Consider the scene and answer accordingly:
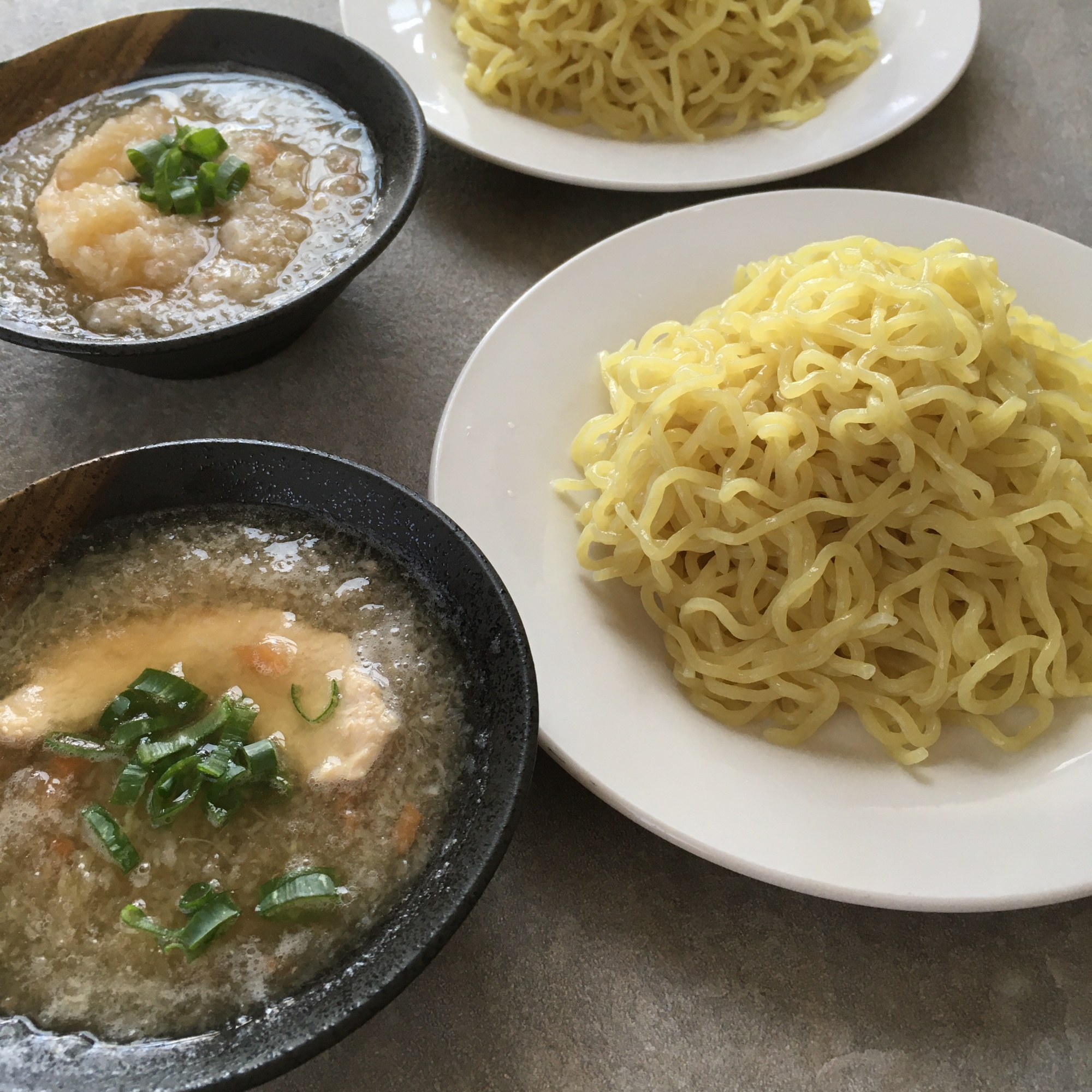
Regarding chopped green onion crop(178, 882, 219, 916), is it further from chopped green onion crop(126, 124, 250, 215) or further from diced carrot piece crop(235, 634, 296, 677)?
chopped green onion crop(126, 124, 250, 215)

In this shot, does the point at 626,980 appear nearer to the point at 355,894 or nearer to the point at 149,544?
the point at 355,894

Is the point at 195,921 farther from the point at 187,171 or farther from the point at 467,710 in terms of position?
the point at 187,171

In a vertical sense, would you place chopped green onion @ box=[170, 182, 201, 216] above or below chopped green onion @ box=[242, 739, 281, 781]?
above

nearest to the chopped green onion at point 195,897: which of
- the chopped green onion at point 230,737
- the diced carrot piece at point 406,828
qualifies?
the chopped green onion at point 230,737

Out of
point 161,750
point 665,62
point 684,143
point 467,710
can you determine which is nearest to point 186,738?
point 161,750

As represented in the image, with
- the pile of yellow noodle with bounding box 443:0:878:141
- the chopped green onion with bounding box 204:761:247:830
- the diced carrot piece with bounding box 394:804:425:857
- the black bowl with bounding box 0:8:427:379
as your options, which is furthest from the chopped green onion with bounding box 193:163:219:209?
the diced carrot piece with bounding box 394:804:425:857

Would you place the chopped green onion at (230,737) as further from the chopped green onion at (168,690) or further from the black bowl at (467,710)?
the black bowl at (467,710)

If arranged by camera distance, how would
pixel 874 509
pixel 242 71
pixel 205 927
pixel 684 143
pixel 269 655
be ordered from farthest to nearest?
pixel 684 143 < pixel 242 71 < pixel 874 509 < pixel 269 655 < pixel 205 927
